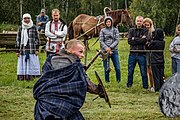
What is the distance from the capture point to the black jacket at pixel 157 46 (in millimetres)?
9758

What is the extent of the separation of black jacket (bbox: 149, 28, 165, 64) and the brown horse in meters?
4.99

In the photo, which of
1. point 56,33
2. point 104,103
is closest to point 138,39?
point 56,33

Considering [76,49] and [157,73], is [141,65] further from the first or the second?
[76,49]

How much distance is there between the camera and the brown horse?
48.5ft

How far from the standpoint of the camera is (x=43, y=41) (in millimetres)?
17172

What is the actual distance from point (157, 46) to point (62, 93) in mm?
5540

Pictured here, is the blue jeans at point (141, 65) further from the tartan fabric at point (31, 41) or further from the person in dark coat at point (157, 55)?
the tartan fabric at point (31, 41)

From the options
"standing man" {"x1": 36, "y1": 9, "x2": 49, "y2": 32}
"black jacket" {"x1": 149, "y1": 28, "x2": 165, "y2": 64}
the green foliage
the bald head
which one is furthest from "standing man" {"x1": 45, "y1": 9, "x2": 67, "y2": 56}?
the green foliage

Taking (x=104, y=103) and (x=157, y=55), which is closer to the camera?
(x=104, y=103)

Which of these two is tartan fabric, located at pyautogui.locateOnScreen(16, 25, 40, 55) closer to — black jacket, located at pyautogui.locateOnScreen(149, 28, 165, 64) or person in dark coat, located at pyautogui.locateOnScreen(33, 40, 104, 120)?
black jacket, located at pyautogui.locateOnScreen(149, 28, 165, 64)

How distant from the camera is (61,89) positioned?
454 cm

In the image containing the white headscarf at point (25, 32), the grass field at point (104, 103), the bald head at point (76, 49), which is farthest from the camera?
the white headscarf at point (25, 32)

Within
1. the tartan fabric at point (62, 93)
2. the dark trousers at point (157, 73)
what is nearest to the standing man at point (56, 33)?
the dark trousers at point (157, 73)

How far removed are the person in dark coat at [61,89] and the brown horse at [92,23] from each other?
1020cm
